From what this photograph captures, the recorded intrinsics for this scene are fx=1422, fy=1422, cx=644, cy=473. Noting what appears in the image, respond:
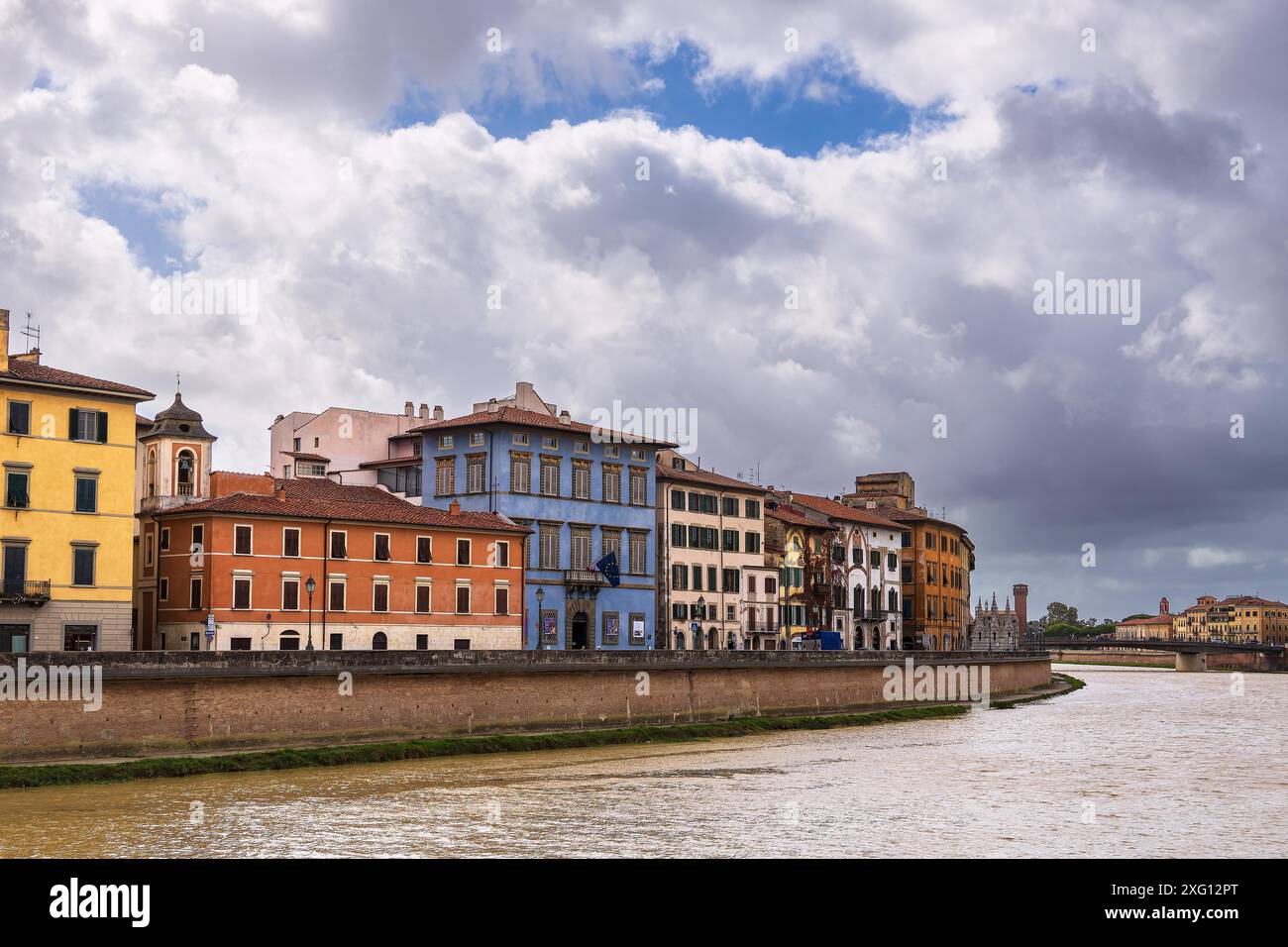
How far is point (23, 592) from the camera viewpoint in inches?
1796

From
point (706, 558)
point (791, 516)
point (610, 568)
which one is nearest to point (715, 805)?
point (610, 568)

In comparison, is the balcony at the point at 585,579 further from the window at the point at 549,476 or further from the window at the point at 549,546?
the window at the point at 549,476

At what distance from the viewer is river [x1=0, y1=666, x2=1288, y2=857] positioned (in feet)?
87.3

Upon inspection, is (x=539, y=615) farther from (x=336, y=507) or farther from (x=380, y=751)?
(x=380, y=751)

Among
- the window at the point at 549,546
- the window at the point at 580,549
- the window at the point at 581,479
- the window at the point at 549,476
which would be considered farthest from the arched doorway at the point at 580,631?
the window at the point at 549,476

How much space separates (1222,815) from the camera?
3200 centimetres

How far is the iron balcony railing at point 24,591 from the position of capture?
4528cm

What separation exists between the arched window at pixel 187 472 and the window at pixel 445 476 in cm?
1535

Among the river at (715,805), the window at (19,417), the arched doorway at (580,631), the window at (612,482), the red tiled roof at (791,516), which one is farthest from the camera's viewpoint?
the red tiled roof at (791,516)

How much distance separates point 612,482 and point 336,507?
19078 millimetres

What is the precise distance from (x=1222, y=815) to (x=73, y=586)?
35329 millimetres
